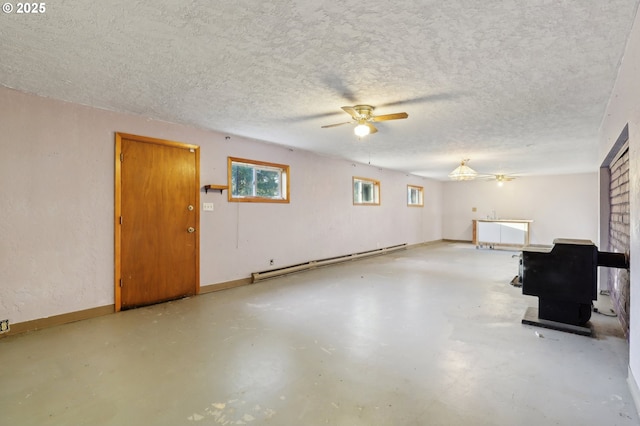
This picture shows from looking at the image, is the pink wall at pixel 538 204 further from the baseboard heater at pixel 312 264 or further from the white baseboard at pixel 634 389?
the white baseboard at pixel 634 389

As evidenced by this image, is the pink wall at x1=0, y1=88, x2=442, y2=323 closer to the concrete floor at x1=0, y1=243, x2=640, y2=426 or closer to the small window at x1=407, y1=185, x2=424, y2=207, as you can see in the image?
the concrete floor at x1=0, y1=243, x2=640, y2=426

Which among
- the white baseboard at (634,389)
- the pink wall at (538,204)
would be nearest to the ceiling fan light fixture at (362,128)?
the white baseboard at (634,389)

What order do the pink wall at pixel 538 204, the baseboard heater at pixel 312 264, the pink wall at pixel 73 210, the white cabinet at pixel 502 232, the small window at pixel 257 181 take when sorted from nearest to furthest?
1. the pink wall at pixel 73 210
2. the small window at pixel 257 181
3. the baseboard heater at pixel 312 264
4. the pink wall at pixel 538 204
5. the white cabinet at pixel 502 232

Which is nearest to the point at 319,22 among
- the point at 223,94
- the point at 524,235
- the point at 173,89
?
the point at 223,94

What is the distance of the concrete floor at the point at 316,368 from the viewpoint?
1792 mm

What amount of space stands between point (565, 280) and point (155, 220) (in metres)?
4.78

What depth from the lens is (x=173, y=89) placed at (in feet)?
9.88

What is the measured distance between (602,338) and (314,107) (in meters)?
3.77

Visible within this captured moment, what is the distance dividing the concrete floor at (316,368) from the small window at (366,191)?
4167mm

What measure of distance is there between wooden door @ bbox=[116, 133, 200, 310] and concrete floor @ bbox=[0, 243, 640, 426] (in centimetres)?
33

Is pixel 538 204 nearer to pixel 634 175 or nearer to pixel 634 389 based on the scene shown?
pixel 634 175

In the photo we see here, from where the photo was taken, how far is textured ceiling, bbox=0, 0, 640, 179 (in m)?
1.84

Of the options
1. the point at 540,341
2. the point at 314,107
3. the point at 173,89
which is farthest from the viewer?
the point at 314,107

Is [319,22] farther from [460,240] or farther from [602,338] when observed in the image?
[460,240]
